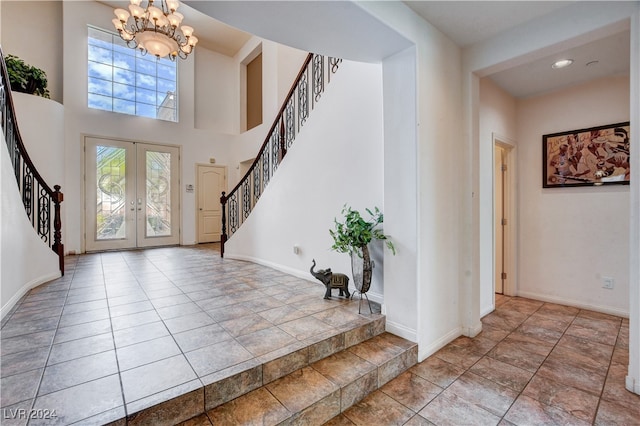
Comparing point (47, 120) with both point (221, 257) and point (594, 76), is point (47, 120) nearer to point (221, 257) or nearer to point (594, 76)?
point (221, 257)

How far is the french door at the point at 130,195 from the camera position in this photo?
6023mm

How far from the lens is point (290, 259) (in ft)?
13.3

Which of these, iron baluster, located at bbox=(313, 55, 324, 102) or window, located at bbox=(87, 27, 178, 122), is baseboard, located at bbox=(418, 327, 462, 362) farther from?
window, located at bbox=(87, 27, 178, 122)

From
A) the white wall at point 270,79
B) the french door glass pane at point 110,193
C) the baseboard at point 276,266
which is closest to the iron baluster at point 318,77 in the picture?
the white wall at point 270,79

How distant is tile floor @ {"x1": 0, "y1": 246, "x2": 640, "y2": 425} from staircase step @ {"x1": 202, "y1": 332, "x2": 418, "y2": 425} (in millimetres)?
88

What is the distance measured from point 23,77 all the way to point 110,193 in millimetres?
2392

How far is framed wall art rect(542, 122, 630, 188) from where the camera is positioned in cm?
322

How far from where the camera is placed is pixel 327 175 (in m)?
3.46

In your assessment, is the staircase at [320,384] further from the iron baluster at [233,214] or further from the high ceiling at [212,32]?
the high ceiling at [212,32]

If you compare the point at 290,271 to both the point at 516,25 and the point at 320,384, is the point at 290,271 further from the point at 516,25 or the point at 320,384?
the point at 516,25

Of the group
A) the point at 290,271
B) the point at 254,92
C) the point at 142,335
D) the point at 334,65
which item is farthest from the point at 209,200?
the point at 142,335

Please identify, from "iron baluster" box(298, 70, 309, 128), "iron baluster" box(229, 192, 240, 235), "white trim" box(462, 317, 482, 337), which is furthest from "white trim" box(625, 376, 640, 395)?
"iron baluster" box(229, 192, 240, 235)

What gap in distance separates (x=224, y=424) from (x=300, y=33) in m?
2.47

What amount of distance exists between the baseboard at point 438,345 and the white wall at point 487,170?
2.64ft
